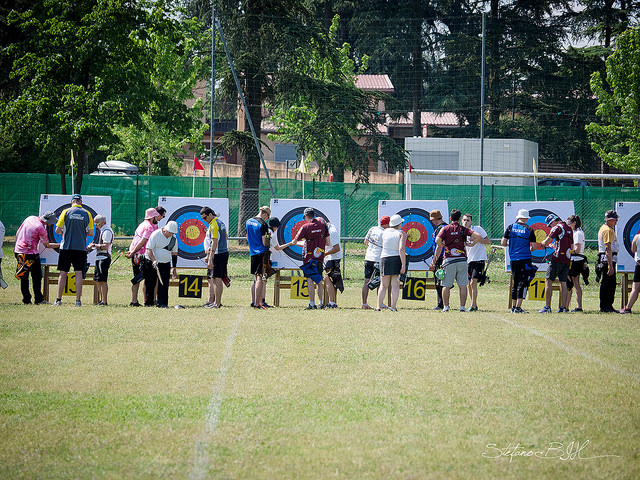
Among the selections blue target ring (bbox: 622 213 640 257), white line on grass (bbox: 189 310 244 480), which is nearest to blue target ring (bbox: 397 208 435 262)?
blue target ring (bbox: 622 213 640 257)

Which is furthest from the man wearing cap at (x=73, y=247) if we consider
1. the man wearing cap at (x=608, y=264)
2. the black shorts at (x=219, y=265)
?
the man wearing cap at (x=608, y=264)

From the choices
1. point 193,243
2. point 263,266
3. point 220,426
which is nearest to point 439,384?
point 220,426

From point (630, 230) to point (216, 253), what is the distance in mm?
9771

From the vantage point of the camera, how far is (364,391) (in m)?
7.46

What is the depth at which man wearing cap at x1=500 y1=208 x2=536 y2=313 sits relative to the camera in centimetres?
1483

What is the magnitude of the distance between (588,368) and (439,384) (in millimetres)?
2056

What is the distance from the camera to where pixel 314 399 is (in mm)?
7113

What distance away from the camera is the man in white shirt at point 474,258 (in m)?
15.0

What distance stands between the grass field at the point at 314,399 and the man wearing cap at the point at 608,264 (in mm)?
2629

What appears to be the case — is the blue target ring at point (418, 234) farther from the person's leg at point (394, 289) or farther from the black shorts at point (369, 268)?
the person's leg at point (394, 289)

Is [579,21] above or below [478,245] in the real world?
above

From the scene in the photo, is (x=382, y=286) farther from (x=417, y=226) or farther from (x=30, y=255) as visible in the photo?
(x=30, y=255)

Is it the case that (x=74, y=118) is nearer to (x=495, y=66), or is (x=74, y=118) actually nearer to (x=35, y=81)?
(x=35, y=81)

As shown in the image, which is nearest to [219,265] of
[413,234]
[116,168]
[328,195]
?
[413,234]
